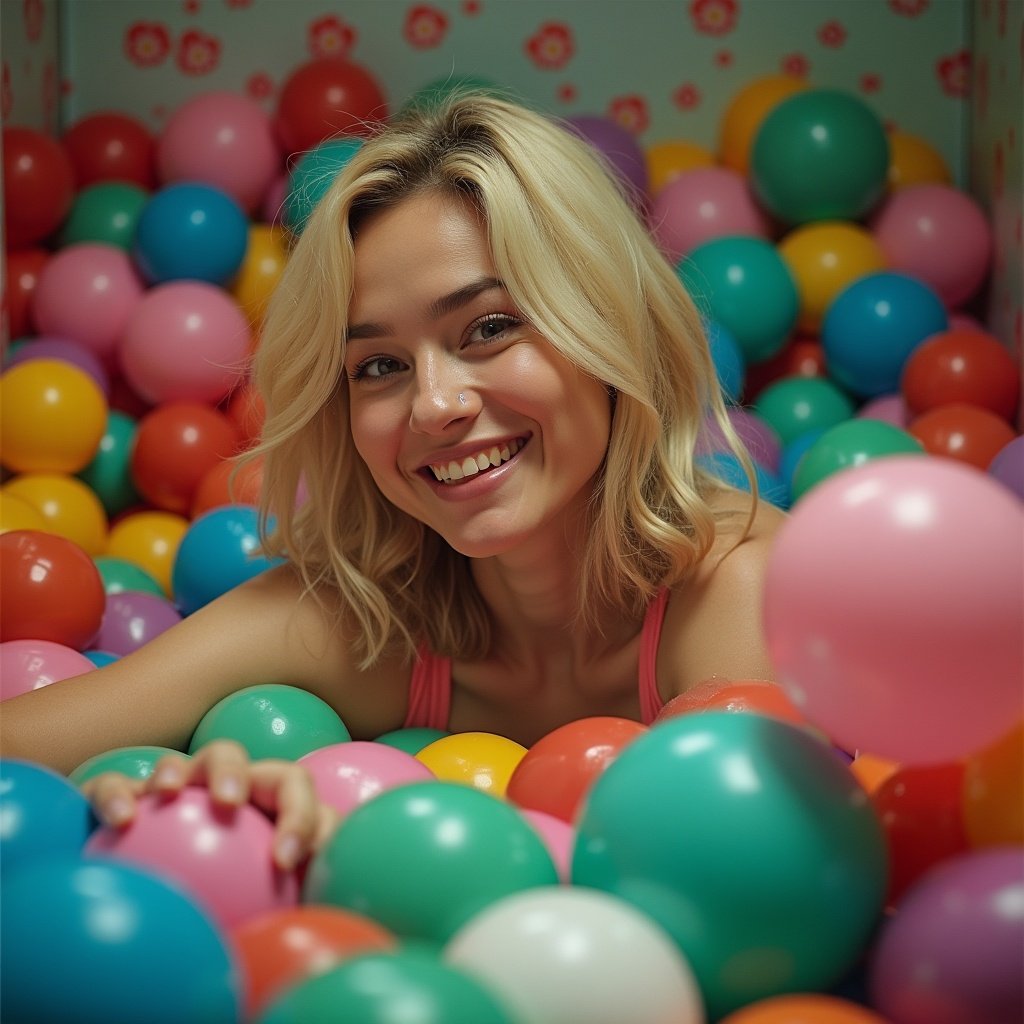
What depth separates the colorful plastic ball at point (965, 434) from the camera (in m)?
2.50

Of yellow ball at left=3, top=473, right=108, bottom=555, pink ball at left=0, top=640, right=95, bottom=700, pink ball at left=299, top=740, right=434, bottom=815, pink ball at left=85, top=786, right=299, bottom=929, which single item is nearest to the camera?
pink ball at left=85, top=786, right=299, bottom=929

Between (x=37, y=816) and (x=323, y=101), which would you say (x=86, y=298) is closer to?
(x=323, y=101)

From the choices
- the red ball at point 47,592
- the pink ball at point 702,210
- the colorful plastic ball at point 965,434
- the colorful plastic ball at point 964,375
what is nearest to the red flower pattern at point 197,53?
the pink ball at point 702,210

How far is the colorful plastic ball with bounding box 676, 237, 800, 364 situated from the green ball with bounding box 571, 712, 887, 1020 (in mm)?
2047

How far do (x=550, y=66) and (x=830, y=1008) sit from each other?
290cm

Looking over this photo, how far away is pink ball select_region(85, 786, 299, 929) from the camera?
97 centimetres

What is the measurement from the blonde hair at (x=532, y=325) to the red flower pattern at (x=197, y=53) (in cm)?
180

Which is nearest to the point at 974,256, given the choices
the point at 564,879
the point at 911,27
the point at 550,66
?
the point at 911,27

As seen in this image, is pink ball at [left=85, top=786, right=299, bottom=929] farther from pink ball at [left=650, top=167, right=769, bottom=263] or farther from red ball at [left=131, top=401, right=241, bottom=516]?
pink ball at [left=650, top=167, right=769, bottom=263]

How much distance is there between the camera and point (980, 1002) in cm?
80

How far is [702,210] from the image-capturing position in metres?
3.14

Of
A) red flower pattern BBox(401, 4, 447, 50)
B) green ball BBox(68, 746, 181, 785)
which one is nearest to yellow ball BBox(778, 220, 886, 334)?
red flower pattern BBox(401, 4, 447, 50)

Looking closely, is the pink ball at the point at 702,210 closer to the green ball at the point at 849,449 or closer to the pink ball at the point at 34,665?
the green ball at the point at 849,449

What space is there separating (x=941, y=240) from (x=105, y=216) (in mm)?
1881
